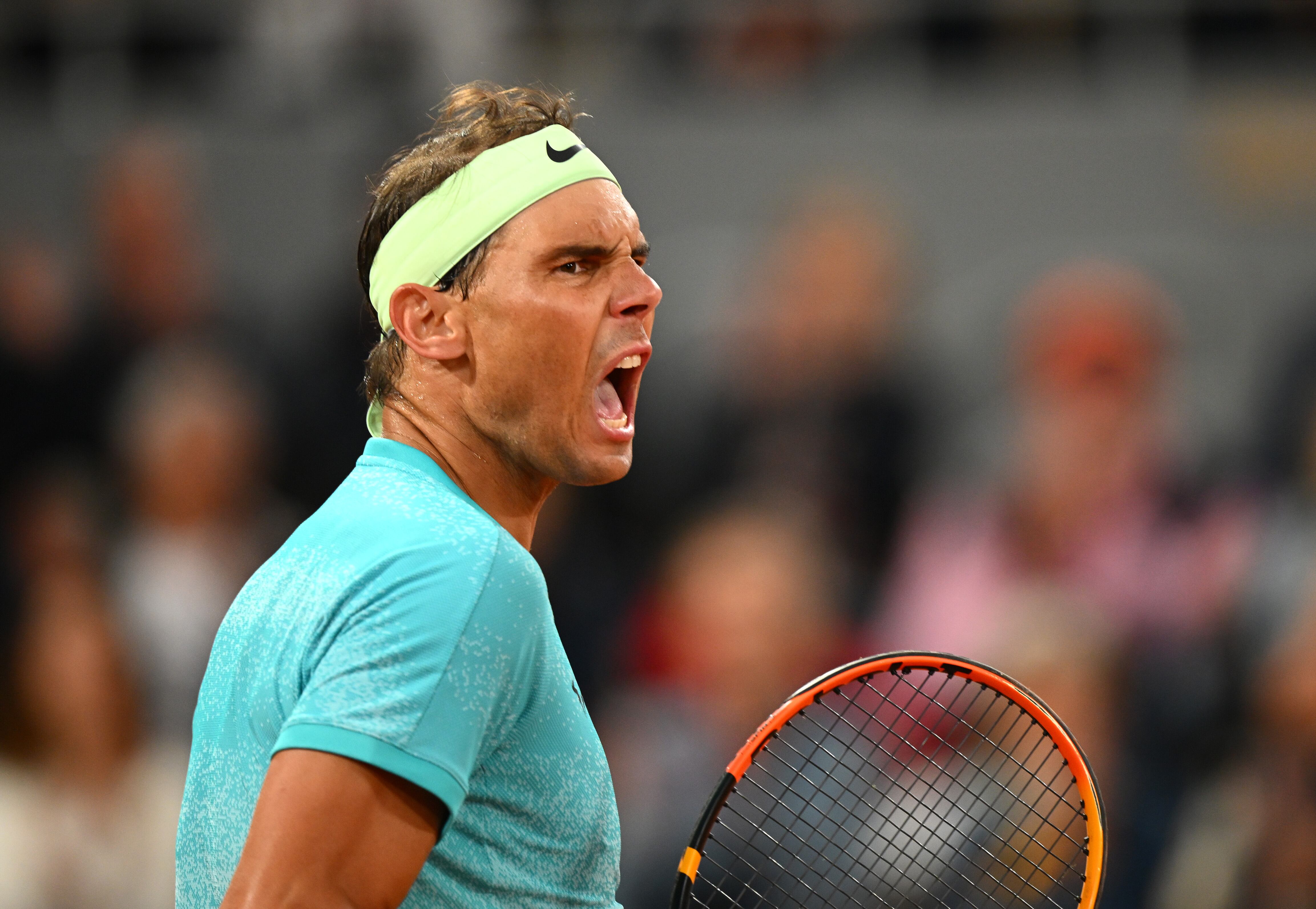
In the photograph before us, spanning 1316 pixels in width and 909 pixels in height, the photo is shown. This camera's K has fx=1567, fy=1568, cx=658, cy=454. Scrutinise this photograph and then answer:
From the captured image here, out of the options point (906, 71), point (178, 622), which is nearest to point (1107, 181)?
point (906, 71)

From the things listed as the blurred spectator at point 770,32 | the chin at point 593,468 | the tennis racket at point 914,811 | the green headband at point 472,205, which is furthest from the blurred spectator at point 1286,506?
the green headband at point 472,205

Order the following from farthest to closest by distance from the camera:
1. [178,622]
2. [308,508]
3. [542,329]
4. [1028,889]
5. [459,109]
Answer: [308,508] → [178,622] → [1028,889] → [459,109] → [542,329]

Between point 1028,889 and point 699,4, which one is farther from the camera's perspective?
point 699,4

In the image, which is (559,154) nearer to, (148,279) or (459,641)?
(459,641)

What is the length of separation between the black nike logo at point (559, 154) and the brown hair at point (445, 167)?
5 centimetres

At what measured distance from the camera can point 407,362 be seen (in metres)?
1.88

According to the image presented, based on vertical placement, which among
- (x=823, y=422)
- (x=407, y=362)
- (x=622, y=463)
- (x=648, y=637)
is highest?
(x=407, y=362)

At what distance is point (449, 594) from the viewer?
1501 millimetres

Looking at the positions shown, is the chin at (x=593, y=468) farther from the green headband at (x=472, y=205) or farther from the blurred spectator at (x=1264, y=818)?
the blurred spectator at (x=1264, y=818)

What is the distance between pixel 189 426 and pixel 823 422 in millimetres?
2102

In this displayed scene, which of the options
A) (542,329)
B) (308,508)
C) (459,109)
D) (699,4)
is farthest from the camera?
(699,4)

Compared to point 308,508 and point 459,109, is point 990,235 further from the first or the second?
point 459,109

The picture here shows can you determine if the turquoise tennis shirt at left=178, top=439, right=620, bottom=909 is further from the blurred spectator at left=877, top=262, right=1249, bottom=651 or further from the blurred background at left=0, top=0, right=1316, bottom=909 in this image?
the blurred spectator at left=877, top=262, right=1249, bottom=651

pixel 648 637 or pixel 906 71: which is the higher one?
pixel 906 71
